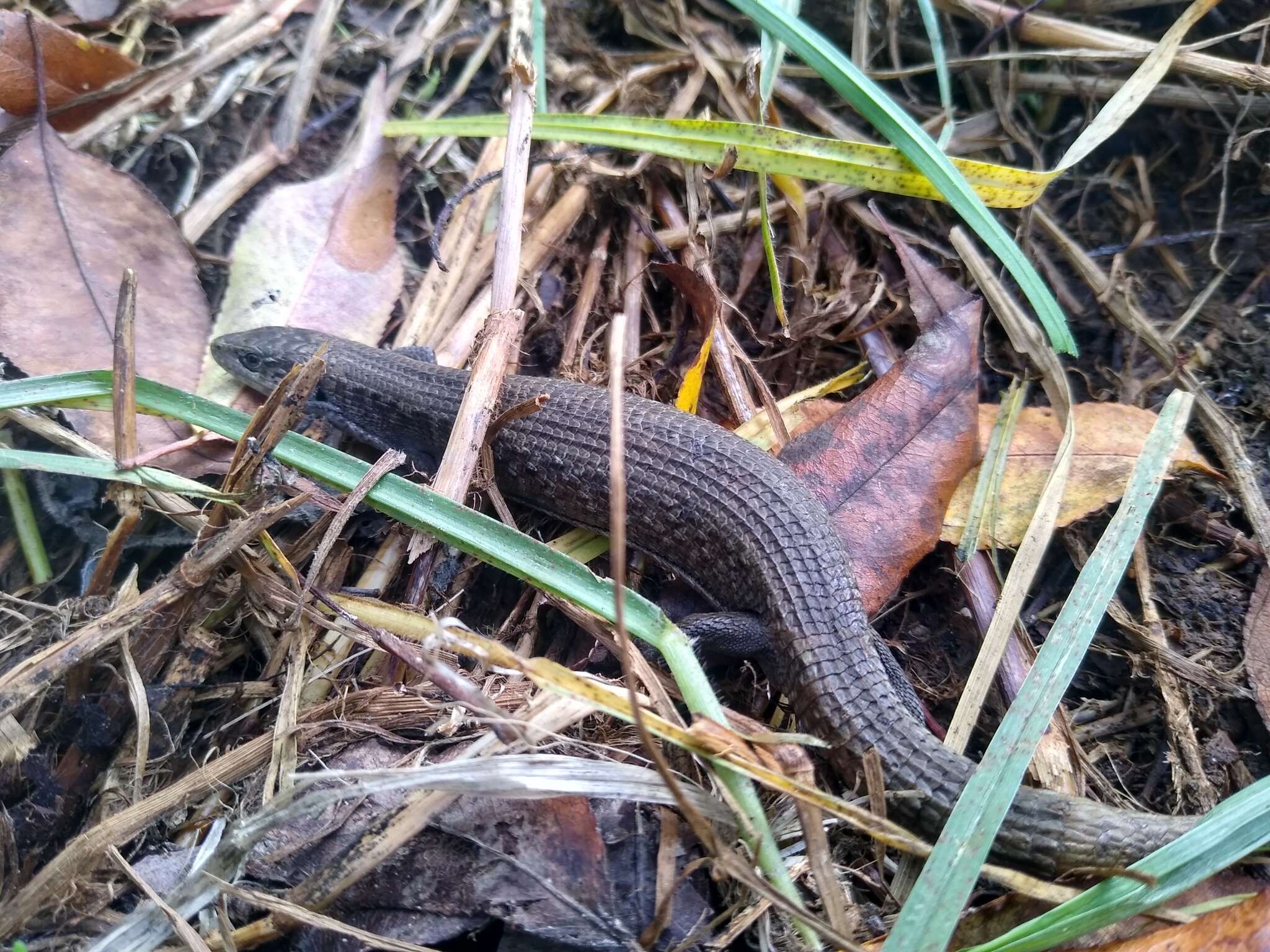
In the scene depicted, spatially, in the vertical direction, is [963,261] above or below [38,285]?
above

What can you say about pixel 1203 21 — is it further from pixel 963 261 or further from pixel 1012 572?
pixel 1012 572

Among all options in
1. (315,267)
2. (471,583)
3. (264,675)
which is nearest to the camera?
(264,675)

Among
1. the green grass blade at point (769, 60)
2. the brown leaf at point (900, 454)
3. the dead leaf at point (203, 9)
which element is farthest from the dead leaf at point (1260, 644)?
the dead leaf at point (203, 9)

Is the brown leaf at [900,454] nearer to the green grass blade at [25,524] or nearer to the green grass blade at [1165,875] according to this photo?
the green grass blade at [1165,875]

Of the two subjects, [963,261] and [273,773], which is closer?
[273,773]

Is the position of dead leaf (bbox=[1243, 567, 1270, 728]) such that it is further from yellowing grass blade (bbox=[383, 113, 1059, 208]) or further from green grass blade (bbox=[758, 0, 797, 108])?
green grass blade (bbox=[758, 0, 797, 108])

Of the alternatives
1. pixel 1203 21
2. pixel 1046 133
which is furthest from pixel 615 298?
pixel 1203 21
